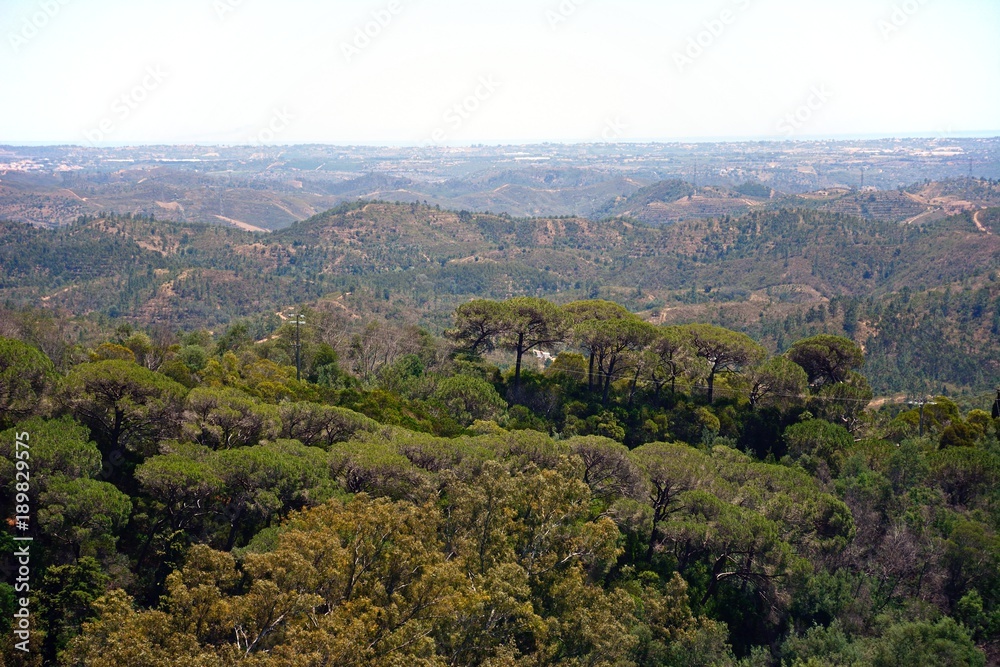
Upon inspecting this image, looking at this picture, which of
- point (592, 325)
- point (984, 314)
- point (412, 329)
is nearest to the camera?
point (592, 325)

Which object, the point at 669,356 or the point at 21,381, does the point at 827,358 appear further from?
the point at 21,381

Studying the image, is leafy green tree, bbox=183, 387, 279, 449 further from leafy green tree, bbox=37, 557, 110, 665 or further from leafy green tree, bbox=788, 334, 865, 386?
leafy green tree, bbox=788, 334, 865, 386

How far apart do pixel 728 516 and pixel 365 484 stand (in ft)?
39.7

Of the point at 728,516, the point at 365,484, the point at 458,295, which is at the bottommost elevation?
the point at 458,295

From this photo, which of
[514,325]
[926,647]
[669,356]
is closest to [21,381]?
[514,325]

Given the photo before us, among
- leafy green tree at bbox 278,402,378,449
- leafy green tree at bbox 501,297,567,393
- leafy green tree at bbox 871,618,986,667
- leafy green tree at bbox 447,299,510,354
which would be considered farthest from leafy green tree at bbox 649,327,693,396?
leafy green tree at bbox 871,618,986,667

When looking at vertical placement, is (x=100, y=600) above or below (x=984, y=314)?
above

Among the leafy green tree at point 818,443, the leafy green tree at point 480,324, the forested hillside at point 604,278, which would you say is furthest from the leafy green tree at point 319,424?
the forested hillside at point 604,278

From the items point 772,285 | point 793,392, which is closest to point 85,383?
point 793,392

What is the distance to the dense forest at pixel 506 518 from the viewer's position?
54.6 feet

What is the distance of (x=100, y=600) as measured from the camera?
1537 centimetres

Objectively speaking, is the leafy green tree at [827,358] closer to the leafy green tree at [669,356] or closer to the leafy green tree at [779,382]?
the leafy green tree at [779,382]

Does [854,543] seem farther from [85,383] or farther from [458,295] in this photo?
[458,295]

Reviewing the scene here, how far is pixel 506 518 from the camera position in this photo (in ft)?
68.2
